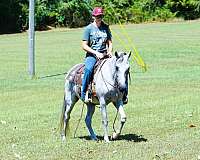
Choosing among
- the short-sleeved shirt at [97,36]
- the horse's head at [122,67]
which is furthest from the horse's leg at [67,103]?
the horse's head at [122,67]

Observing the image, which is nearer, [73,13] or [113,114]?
[113,114]

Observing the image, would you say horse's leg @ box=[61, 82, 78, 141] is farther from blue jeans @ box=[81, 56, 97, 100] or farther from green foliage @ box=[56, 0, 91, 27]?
green foliage @ box=[56, 0, 91, 27]

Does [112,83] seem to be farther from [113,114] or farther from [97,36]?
[113,114]

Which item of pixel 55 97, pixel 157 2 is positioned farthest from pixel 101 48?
pixel 157 2

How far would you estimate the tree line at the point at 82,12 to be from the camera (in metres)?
70.2

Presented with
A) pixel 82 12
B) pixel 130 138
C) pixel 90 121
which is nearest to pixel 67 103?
pixel 90 121

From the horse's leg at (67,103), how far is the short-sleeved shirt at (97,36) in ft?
3.28

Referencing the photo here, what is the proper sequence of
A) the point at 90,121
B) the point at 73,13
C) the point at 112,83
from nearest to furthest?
the point at 112,83 < the point at 90,121 < the point at 73,13

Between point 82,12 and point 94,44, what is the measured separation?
203 ft

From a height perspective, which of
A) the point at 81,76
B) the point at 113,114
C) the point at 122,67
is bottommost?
the point at 113,114

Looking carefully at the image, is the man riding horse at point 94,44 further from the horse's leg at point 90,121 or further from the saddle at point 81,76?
the horse's leg at point 90,121

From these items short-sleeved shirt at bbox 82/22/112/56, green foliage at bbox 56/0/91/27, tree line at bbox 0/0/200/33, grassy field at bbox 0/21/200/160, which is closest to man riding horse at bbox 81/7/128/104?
short-sleeved shirt at bbox 82/22/112/56

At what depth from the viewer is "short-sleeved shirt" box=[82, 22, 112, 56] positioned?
11523mm

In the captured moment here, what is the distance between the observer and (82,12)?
73062 mm
